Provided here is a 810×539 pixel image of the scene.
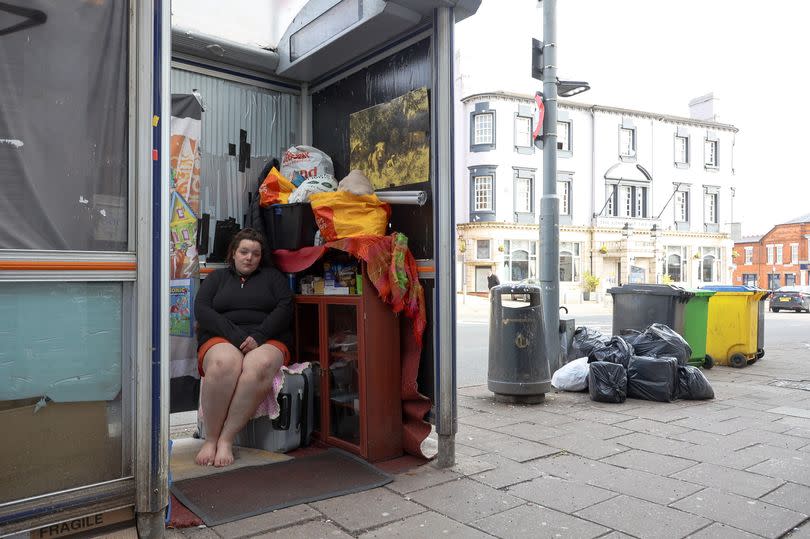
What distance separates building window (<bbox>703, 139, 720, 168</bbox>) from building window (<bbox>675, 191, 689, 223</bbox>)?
115 inches

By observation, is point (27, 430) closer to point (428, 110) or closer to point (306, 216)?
point (306, 216)

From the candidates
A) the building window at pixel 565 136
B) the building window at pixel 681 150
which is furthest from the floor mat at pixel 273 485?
the building window at pixel 681 150

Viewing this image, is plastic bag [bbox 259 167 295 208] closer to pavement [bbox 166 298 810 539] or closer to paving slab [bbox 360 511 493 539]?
pavement [bbox 166 298 810 539]

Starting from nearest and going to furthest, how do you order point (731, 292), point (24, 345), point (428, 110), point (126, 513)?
point (24, 345) < point (126, 513) < point (428, 110) < point (731, 292)

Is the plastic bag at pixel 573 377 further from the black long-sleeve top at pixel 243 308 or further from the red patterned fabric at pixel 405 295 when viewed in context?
the black long-sleeve top at pixel 243 308

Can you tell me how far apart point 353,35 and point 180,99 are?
4.57 feet

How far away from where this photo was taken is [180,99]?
4.75 m

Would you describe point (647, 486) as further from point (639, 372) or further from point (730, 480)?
point (639, 372)

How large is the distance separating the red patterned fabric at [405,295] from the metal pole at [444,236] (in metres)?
0.21

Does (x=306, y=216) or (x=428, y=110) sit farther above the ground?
(x=428, y=110)

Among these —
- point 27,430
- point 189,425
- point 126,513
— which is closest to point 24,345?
point 27,430

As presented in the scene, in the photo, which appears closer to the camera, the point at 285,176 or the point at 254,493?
the point at 254,493

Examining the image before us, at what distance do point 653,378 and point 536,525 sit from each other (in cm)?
388

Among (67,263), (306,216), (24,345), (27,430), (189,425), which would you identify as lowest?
(189,425)
